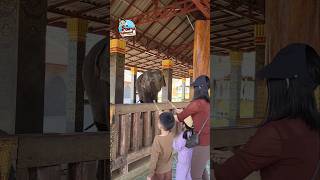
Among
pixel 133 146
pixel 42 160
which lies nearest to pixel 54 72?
pixel 42 160

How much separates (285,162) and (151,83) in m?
0.49

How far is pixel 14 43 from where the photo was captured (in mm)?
2045

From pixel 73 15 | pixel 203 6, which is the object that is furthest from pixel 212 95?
pixel 73 15

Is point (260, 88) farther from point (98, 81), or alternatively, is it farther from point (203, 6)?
point (98, 81)

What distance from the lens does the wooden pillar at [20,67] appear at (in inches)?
80.0

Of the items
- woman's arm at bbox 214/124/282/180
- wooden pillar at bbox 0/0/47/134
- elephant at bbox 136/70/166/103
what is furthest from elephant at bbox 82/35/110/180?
woman's arm at bbox 214/124/282/180

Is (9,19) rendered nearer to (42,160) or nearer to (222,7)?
(42,160)

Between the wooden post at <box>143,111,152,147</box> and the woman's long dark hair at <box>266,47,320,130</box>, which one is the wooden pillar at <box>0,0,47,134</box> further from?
the woman's long dark hair at <box>266,47,320,130</box>

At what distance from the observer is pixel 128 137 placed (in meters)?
1.19

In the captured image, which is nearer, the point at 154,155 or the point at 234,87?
the point at 154,155

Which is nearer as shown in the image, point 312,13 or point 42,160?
point 312,13

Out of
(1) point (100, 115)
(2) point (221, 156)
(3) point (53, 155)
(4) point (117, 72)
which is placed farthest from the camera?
(1) point (100, 115)

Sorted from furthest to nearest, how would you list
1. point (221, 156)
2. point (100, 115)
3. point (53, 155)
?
1. point (100, 115)
2. point (53, 155)
3. point (221, 156)

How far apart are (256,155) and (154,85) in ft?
1.29
